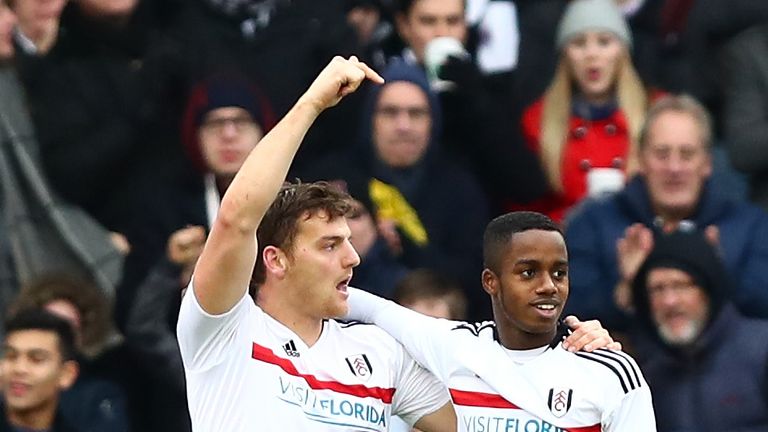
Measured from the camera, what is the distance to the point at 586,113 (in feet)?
30.6

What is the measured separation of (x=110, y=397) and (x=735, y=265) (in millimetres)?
2533

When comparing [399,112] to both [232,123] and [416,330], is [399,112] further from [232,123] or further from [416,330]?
[416,330]

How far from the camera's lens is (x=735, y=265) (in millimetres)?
8805

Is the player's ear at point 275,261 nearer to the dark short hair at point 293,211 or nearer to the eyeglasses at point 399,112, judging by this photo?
the dark short hair at point 293,211

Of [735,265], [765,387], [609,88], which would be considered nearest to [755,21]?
[609,88]

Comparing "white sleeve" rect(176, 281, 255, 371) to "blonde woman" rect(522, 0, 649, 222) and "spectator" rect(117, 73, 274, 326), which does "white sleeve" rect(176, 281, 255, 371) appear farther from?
"blonde woman" rect(522, 0, 649, 222)

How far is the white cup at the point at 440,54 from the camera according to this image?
9.52 metres

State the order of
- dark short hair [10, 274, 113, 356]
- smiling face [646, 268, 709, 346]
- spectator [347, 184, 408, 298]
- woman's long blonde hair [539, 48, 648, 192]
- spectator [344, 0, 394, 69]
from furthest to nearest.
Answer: spectator [344, 0, 394, 69] → woman's long blonde hair [539, 48, 648, 192] → dark short hair [10, 274, 113, 356] → spectator [347, 184, 408, 298] → smiling face [646, 268, 709, 346]

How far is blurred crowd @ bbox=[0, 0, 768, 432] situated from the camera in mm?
8711

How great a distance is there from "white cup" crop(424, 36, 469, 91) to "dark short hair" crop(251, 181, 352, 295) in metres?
3.10

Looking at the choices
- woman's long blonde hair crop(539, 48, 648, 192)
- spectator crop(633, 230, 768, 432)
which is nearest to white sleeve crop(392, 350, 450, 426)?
spectator crop(633, 230, 768, 432)

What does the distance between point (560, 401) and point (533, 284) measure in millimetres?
333

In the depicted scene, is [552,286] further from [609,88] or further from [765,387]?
[609,88]

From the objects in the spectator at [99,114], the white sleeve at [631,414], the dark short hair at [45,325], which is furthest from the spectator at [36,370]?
the white sleeve at [631,414]
